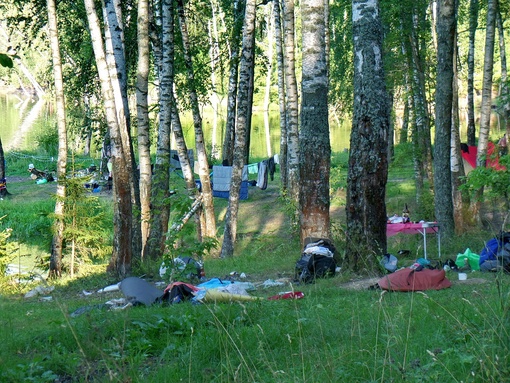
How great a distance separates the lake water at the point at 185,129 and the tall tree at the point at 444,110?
62.1 feet

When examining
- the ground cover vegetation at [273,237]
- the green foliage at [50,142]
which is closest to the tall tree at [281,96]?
the ground cover vegetation at [273,237]

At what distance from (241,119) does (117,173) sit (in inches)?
166

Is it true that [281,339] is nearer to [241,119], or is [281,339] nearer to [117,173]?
[117,173]

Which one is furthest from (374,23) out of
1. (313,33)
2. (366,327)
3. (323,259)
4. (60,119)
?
(60,119)

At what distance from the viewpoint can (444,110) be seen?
46.6 ft

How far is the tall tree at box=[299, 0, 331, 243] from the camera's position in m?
10.4

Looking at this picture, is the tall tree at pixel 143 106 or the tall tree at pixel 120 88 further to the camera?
the tall tree at pixel 143 106

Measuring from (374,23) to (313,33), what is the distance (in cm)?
132

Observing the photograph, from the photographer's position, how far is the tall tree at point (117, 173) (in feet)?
38.3

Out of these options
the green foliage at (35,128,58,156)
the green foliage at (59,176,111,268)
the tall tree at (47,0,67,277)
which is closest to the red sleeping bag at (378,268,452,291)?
the green foliage at (59,176,111,268)

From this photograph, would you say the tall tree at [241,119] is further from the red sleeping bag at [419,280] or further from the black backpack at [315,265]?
the red sleeping bag at [419,280]

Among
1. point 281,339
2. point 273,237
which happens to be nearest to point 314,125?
point 281,339

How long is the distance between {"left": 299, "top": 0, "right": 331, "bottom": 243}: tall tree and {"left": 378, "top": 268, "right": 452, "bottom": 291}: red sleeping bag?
2.92 m

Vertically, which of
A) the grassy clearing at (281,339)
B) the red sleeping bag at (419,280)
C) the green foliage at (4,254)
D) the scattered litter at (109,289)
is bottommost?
the scattered litter at (109,289)
